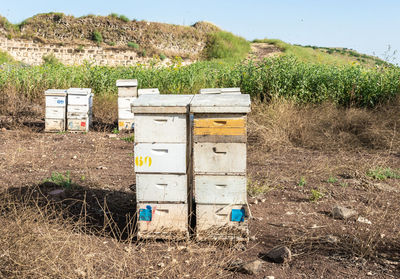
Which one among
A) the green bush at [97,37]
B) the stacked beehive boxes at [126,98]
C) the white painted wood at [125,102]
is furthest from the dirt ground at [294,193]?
the green bush at [97,37]

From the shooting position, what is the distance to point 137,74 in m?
14.5

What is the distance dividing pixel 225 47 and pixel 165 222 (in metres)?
31.0

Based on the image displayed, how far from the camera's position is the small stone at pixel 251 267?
146 inches

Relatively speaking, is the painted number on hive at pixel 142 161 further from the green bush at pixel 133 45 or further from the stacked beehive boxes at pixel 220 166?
the green bush at pixel 133 45

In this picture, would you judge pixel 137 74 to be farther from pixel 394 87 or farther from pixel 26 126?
pixel 394 87

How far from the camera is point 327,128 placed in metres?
9.43

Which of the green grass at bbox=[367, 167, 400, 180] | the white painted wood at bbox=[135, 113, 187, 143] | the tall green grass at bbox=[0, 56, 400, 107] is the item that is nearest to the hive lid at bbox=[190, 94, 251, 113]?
the white painted wood at bbox=[135, 113, 187, 143]

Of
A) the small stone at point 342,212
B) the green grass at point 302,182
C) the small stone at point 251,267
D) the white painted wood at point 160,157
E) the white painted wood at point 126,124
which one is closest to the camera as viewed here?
the small stone at point 251,267

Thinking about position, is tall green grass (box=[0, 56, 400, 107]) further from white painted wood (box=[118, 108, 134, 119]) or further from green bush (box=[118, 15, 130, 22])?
Result: green bush (box=[118, 15, 130, 22])

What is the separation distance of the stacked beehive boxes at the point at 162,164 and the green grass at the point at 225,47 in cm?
2910

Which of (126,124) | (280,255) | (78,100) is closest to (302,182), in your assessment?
(280,255)

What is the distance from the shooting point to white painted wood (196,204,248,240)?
4.26 meters

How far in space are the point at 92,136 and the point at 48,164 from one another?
292 centimetres

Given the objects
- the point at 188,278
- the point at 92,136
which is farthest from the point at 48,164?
the point at 188,278
